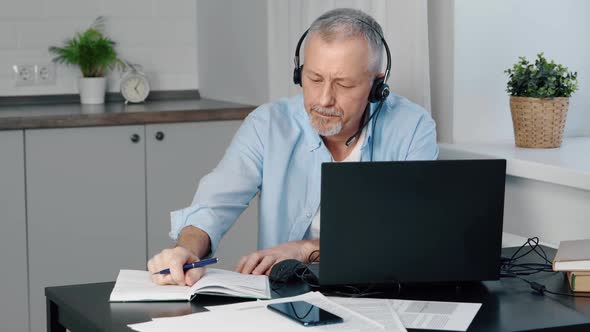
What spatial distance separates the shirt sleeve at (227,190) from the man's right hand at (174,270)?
1.13ft

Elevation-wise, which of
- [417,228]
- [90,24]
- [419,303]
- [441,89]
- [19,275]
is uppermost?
[90,24]

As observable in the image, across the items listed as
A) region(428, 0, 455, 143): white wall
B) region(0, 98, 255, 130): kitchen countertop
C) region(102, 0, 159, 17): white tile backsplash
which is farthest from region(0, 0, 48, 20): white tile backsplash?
region(428, 0, 455, 143): white wall

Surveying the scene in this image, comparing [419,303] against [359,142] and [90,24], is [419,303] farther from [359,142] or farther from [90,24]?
[90,24]

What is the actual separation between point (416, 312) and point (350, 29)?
2.84 ft

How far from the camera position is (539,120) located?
288 cm

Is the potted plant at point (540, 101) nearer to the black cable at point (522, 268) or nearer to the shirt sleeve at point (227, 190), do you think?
the black cable at point (522, 268)

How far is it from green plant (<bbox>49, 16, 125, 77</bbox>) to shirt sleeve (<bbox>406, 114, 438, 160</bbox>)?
1.92m

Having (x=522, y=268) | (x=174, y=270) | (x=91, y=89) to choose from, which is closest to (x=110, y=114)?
(x=91, y=89)

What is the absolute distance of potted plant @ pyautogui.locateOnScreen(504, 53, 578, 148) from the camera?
2854mm

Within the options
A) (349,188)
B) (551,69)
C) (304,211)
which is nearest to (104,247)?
(304,211)

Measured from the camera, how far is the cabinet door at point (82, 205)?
3.67 meters

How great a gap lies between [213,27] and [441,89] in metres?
1.55

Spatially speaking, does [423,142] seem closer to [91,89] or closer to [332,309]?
[332,309]

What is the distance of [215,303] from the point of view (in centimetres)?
189
